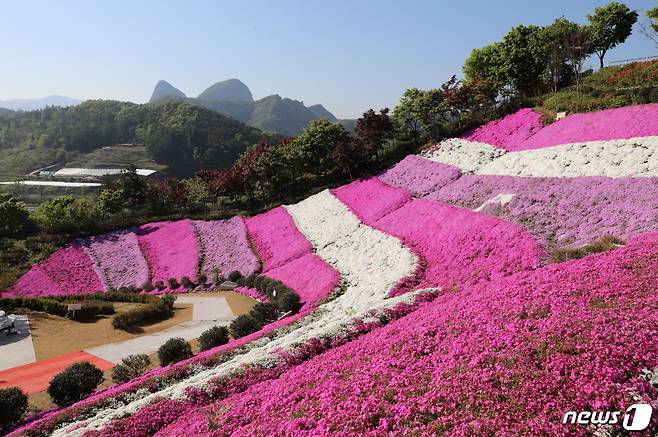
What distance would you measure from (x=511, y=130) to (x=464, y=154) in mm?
5870

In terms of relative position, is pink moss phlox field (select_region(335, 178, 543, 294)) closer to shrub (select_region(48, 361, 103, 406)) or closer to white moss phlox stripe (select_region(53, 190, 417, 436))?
white moss phlox stripe (select_region(53, 190, 417, 436))

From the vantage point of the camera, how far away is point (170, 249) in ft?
170

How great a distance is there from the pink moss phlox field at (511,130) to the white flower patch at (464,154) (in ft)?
3.36

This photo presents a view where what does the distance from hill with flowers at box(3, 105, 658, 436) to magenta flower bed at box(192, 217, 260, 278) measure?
428 mm

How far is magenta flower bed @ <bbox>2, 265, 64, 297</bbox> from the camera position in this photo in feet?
147

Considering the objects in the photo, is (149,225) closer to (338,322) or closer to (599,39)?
(338,322)

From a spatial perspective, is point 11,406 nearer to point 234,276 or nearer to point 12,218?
point 234,276

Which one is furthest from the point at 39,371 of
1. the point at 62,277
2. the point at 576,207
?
the point at 576,207

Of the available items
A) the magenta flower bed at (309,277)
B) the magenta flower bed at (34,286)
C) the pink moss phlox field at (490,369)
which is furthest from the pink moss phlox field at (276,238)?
the pink moss phlox field at (490,369)

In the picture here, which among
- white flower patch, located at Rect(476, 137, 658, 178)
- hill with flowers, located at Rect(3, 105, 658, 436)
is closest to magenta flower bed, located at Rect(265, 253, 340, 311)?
hill with flowers, located at Rect(3, 105, 658, 436)

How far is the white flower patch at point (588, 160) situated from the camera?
27266 millimetres

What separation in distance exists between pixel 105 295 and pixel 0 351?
35.0ft

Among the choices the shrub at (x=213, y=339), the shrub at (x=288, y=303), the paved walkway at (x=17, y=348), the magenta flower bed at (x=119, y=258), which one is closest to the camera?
the shrub at (x=213, y=339)

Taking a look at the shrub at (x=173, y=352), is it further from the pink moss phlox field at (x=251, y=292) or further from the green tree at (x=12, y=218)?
the green tree at (x=12, y=218)
